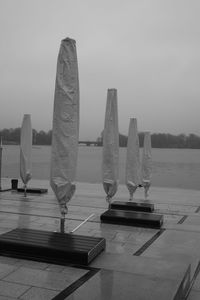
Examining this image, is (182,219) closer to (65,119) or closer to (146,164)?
(146,164)

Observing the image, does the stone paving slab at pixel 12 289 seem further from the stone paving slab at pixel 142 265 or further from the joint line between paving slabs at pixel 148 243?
the joint line between paving slabs at pixel 148 243

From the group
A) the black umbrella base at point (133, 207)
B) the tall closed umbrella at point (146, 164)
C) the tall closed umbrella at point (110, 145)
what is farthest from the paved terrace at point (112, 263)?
the tall closed umbrella at point (146, 164)

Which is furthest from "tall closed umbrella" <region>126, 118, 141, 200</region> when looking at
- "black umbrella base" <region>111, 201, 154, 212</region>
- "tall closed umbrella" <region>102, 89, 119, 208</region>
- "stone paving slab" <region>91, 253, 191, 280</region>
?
"stone paving slab" <region>91, 253, 191, 280</region>

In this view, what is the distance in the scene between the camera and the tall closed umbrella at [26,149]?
11922 millimetres

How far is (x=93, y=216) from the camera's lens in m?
9.04

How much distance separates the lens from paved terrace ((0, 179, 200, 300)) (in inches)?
166

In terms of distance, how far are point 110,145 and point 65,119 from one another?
2.62 m

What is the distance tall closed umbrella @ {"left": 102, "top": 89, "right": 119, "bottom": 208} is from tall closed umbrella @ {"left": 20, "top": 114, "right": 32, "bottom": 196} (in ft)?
13.5

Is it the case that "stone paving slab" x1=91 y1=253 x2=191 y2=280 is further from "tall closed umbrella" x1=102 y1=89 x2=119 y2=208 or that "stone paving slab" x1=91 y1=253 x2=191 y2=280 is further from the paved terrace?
"tall closed umbrella" x1=102 y1=89 x2=119 y2=208

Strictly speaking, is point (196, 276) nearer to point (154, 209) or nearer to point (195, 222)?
point (195, 222)

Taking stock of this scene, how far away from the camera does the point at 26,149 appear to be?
12.1 meters

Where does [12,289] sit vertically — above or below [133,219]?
below

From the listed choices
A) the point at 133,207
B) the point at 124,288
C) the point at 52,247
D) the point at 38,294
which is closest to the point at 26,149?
the point at 133,207

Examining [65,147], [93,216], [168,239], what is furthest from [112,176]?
[65,147]
